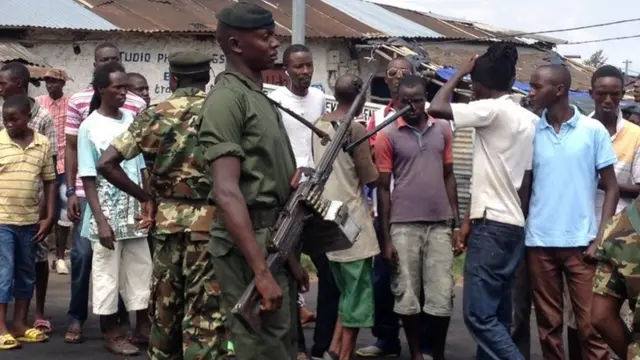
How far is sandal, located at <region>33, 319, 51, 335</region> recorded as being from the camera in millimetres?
8094

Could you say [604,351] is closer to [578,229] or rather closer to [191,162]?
[578,229]

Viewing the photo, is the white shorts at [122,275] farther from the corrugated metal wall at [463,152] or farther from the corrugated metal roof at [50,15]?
the corrugated metal roof at [50,15]

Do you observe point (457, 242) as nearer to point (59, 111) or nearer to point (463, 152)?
point (463, 152)

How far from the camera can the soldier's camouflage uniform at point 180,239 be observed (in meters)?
5.55

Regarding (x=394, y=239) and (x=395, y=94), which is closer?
(x=394, y=239)

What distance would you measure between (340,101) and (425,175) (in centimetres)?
72

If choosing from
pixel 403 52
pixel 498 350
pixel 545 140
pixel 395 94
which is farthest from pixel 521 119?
pixel 403 52

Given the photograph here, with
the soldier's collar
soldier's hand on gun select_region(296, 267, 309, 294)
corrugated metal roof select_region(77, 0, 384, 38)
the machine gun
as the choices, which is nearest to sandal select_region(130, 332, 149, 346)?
the soldier's collar

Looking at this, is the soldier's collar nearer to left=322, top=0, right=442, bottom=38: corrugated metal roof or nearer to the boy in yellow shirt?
the boy in yellow shirt

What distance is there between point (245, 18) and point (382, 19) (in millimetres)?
15899

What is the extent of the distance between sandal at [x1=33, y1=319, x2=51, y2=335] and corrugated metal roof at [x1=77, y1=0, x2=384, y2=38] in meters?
6.95

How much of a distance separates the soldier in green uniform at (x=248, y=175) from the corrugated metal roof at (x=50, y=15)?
377 inches

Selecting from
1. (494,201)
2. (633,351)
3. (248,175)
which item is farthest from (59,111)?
(633,351)

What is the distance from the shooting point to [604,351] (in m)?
6.41
